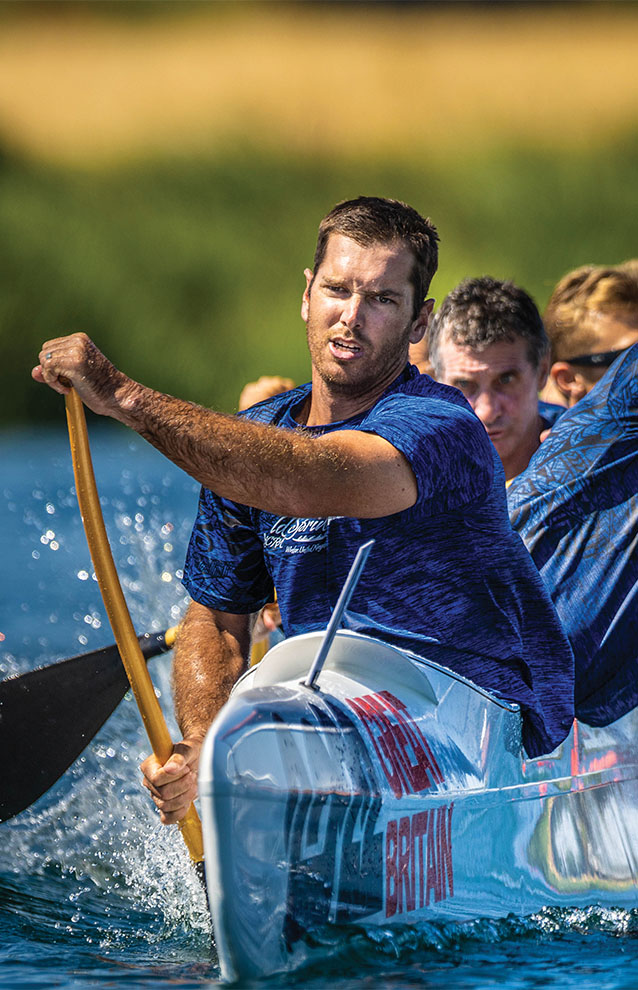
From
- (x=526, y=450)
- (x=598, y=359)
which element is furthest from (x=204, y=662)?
(x=598, y=359)

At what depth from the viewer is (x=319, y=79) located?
43.3 ft

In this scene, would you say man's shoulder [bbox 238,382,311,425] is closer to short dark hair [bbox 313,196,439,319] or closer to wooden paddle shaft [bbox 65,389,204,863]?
short dark hair [bbox 313,196,439,319]

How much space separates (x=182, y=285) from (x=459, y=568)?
11.3 meters

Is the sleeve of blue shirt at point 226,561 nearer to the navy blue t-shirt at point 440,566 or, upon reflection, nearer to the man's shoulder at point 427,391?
the navy blue t-shirt at point 440,566

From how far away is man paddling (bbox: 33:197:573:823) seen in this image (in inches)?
69.0

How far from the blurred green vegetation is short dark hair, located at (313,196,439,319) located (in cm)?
993

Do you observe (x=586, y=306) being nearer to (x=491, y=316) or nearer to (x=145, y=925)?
(x=491, y=316)

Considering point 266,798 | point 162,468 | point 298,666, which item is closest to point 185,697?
point 298,666

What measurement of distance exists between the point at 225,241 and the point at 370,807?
1176 centimetres

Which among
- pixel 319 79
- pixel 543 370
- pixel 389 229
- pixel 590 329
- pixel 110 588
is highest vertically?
pixel 319 79

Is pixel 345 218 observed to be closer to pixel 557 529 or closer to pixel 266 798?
pixel 557 529

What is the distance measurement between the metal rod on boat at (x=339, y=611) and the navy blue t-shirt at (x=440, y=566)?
18 centimetres

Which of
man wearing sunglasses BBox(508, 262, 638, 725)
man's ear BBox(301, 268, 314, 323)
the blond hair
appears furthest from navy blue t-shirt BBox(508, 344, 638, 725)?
the blond hair

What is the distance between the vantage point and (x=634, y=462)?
2.54 meters
